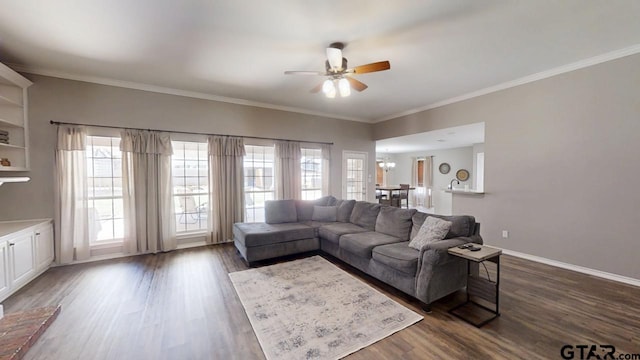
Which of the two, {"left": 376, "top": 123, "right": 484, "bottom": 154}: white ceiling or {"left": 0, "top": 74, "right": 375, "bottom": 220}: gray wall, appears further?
{"left": 376, "top": 123, "right": 484, "bottom": 154}: white ceiling

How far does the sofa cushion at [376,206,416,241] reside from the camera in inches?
138

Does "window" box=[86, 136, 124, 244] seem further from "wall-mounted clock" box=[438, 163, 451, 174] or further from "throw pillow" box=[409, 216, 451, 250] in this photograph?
"wall-mounted clock" box=[438, 163, 451, 174]

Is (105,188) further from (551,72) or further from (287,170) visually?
(551,72)

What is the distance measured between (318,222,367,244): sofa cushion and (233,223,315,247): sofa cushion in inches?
8.5

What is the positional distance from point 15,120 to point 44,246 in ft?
6.09

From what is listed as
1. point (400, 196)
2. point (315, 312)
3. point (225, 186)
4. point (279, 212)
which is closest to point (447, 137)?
point (400, 196)

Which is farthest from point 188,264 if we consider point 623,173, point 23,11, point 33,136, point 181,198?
point 623,173

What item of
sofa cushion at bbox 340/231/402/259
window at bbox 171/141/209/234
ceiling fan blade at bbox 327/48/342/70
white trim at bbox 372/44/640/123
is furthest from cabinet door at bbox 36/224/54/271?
white trim at bbox 372/44/640/123

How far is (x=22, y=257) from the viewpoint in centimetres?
305

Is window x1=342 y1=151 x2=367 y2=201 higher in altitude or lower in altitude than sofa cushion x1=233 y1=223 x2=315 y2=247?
higher

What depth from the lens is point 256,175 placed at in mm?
5492

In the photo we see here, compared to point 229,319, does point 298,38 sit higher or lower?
higher

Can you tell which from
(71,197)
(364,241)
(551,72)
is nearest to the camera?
(364,241)

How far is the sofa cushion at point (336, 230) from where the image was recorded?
3.90 metres
